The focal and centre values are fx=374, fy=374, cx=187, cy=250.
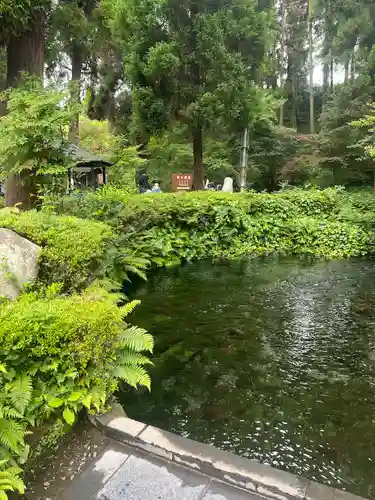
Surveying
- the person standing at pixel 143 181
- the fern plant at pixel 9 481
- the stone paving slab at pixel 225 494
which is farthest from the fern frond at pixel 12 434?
the person standing at pixel 143 181

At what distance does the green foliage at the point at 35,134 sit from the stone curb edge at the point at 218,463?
17.9 ft

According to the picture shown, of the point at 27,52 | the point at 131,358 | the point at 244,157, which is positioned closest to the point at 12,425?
the point at 131,358

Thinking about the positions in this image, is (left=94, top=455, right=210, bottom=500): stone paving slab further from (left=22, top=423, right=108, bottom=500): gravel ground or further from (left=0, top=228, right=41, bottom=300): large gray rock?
(left=0, top=228, right=41, bottom=300): large gray rock

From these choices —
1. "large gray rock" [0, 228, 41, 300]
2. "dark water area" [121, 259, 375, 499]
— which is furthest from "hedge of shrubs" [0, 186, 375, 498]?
"dark water area" [121, 259, 375, 499]

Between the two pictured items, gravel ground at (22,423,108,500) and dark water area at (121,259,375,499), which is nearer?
gravel ground at (22,423,108,500)

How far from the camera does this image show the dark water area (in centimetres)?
335

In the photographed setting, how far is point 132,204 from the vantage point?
364 inches

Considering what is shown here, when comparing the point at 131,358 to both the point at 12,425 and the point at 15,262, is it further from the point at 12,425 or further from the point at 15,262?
the point at 15,262

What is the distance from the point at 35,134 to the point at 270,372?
5833mm

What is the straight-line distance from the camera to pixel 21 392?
2.65 metres

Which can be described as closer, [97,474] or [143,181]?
[97,474]

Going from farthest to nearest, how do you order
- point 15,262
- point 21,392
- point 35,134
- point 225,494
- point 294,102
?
point 294,102, point 35,134, point 15,262, point 21,392, point 225,494

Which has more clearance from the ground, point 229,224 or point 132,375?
point 229,224

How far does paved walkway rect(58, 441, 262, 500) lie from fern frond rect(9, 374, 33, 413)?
623 millimetres
